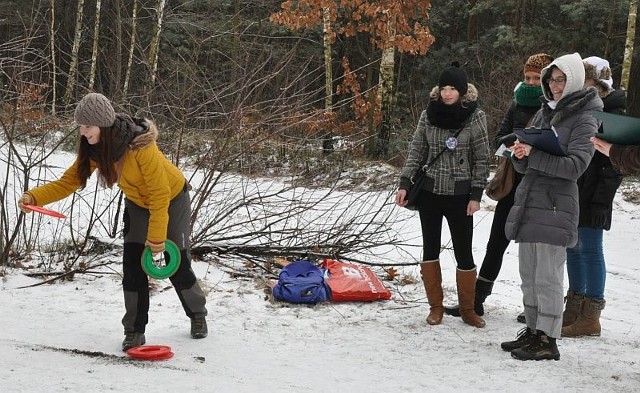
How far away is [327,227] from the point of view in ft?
22.3

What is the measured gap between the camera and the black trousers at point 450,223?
16.2 ft

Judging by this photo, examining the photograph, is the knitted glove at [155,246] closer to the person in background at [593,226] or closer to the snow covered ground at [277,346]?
the snow covered ground at [277,346]

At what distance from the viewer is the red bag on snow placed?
554 cm

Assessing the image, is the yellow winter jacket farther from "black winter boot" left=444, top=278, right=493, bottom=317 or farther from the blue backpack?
"black winter boot" left=444, top=278, right=493, bottom=317

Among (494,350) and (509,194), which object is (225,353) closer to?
(494,350)

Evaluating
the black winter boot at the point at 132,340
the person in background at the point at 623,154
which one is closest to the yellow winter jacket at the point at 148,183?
the black winter boot at the point at 132,340

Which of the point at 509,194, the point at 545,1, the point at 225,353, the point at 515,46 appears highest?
the point at 545,1

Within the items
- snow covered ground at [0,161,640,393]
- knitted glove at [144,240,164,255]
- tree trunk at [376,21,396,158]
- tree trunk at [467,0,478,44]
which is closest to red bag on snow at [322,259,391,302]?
snow covered ground at [0,161,640,393]

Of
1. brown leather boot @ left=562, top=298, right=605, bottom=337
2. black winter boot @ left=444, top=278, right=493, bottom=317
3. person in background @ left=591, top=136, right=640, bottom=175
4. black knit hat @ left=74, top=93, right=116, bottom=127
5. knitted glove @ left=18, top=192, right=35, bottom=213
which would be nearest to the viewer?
person in background @ left=591, top=136, right=640, bottom=175

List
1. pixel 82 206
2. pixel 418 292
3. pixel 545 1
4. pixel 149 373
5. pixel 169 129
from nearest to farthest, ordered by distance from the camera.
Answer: pixel 149 373 < pixel 418 292 < pixel 169 129 < pixel 82 206 < pixel 545 1

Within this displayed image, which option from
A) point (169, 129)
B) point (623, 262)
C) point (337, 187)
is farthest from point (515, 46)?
point (169, 129)

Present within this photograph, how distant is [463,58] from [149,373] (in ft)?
67.3

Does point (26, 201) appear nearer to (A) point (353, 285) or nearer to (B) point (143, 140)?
(B) point (143, 140)

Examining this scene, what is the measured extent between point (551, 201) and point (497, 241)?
0.94 meters
